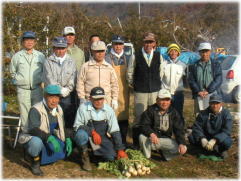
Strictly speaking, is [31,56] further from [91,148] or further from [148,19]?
[148,19]

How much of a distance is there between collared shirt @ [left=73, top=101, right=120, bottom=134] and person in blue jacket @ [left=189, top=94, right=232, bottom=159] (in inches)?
53.6

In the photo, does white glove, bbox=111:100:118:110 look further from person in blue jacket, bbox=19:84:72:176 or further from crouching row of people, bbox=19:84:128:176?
person in blue jacket, bbox=19:84:72:176

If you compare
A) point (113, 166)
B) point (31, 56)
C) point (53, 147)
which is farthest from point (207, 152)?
point (31, 56)

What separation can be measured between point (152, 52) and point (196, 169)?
1948 millimetres

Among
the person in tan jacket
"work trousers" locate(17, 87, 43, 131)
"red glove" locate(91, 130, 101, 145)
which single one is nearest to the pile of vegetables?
"red glove" locate(91, 130, 101, 145)

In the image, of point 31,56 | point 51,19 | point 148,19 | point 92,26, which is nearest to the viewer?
point 31,56

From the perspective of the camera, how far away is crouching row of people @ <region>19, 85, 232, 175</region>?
15.9 ft

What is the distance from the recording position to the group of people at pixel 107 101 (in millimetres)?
4988

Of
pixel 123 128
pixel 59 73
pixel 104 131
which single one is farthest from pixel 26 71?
pixel 123 128

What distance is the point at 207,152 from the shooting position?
18.6ft

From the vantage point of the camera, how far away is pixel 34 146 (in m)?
4.68

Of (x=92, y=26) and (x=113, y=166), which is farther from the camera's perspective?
(x=92, y=26)

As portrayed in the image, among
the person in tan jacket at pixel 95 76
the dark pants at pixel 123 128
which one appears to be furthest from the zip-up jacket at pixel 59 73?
the dark pants at pixel 123 128

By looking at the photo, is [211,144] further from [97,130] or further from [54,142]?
[54,142]
